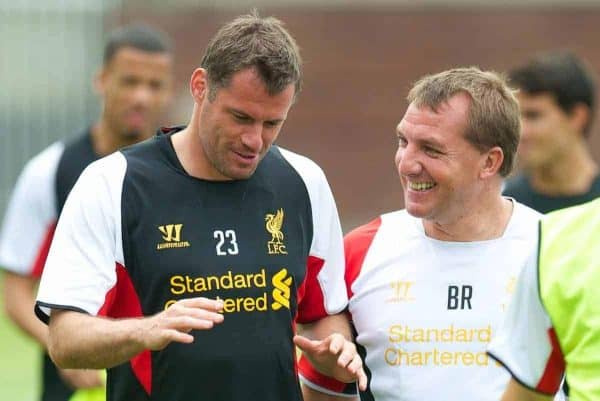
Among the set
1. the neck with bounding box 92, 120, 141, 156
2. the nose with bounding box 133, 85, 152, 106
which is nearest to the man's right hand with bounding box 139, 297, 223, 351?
the neck with bounding box 92, 120, 141, 156

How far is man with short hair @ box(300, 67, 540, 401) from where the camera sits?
4.22 metres

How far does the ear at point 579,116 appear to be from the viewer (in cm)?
729

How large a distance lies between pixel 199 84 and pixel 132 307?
72cm

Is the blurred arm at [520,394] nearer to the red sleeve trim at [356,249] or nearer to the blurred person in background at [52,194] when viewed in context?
the red sleeve trim at [356,249]

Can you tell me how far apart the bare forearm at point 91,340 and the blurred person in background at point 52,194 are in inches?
79.4

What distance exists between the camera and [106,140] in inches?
260

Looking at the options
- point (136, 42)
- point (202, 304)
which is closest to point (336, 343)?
→ point (202, 304)

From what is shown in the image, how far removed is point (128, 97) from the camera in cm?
682

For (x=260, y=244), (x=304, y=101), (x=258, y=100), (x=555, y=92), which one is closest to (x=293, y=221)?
(x=260, y=244)

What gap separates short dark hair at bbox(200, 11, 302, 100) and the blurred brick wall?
1464 centimetres

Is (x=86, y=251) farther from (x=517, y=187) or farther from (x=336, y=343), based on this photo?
(x=517, y=187)

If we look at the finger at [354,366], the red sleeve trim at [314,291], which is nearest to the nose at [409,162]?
the red sleeve trim at [314,291]

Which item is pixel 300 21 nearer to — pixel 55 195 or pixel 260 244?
pixel 55 195

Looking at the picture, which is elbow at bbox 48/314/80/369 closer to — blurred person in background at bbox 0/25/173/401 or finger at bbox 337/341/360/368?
finger at bbox 337/341/360/368
